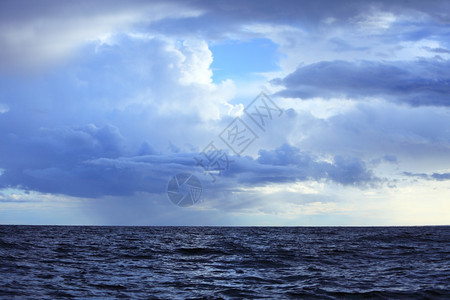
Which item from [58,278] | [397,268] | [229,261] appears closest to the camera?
[58,278]

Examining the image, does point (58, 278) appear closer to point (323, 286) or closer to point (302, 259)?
point (323, 286)

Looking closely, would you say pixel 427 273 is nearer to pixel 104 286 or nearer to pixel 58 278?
pixel 104 286

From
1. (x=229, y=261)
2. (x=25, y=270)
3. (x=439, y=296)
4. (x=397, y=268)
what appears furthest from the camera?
(x=229, y=261)

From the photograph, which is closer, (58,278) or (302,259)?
(58,278)

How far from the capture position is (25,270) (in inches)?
998

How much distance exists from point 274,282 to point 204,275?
4683 mm

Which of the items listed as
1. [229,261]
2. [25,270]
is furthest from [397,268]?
[25,270]

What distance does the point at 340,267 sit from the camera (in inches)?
1155

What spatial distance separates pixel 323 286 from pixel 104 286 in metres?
11.1

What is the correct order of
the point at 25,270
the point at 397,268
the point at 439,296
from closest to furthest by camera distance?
the point at 439,296 → the point at 25,270 → the point at 397,268

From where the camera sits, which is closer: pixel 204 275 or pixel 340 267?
pixel 204 275

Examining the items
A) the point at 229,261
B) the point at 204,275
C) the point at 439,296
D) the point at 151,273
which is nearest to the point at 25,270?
the point at 151,273

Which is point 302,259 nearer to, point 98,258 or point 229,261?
point 229,261

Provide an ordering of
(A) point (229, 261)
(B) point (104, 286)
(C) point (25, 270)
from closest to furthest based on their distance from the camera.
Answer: (B) point (104, 286) < (C) point (25, 270) < (A) point (229, 261)
